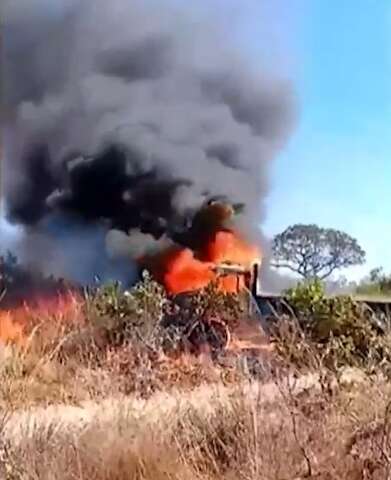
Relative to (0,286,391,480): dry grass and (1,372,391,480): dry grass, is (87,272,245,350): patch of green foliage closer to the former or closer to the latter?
(0,286,391,480): dry grass

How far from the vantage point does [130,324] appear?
355 cm

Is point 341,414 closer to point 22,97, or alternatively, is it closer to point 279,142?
point 279,142

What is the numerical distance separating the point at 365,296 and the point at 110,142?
1154 millimetres

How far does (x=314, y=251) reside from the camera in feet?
11.0

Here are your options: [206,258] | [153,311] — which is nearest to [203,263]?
[206,258]

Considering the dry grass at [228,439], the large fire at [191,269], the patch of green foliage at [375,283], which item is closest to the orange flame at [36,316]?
the large fire at [191,269]

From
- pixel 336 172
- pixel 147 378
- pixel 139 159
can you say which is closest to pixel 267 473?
pixel 147 378

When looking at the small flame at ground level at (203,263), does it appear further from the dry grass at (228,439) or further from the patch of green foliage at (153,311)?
the dry grass at (228,439)

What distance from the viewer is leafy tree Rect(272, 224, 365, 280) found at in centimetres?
332

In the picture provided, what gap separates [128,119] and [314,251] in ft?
2.91

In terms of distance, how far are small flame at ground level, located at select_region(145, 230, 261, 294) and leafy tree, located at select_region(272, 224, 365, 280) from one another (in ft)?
0.47

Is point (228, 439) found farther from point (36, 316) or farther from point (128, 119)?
point (128, 119)

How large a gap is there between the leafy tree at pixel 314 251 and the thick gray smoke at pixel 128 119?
0.55 ft

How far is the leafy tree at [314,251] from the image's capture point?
332cm
